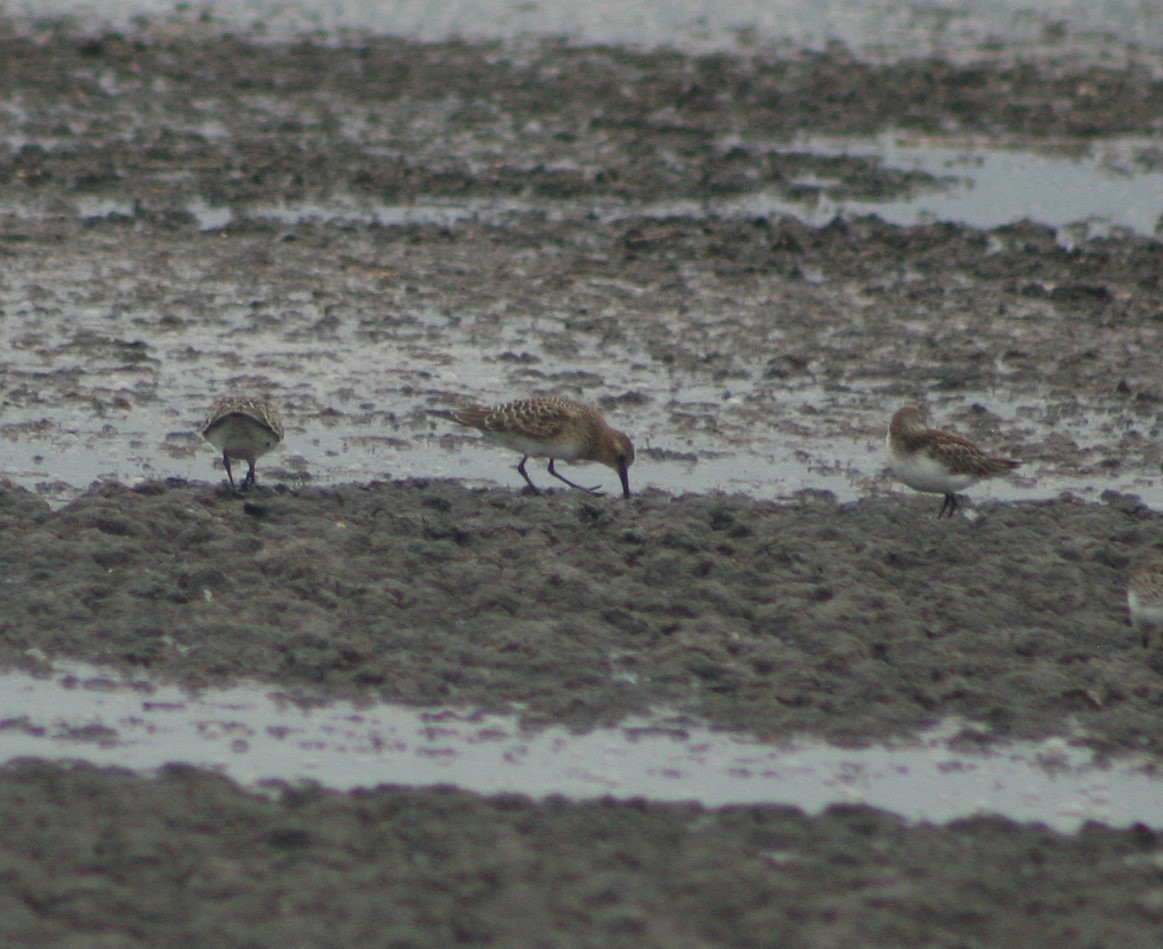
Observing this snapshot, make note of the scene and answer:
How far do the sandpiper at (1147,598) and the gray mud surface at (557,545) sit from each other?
0.52ft

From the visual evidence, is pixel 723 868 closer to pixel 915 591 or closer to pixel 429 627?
pixel 429 627

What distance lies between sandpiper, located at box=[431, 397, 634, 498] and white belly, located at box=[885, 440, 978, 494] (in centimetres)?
179

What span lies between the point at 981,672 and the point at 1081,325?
943cm

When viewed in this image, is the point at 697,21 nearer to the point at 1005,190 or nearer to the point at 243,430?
the point at 1005,190

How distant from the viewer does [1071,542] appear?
12.3 m

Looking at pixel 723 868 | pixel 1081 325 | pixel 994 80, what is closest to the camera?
pixel 723 868

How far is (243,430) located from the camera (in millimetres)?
12672

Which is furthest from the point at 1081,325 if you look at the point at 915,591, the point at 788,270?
the point at 915,591

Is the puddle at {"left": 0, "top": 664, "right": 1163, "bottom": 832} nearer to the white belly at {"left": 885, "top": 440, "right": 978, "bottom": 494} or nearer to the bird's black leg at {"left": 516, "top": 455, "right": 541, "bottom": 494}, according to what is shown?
the white belly at {"left": 885, "top": 440, "right": 978, "bottom": 494}

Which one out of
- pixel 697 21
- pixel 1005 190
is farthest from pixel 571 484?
pixel 697 21

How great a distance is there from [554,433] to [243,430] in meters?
2.10

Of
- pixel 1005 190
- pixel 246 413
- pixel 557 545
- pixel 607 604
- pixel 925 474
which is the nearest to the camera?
pixel 607 604

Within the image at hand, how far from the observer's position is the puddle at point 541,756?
890 cm

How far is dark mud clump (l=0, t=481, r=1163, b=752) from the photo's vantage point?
9.98 m
